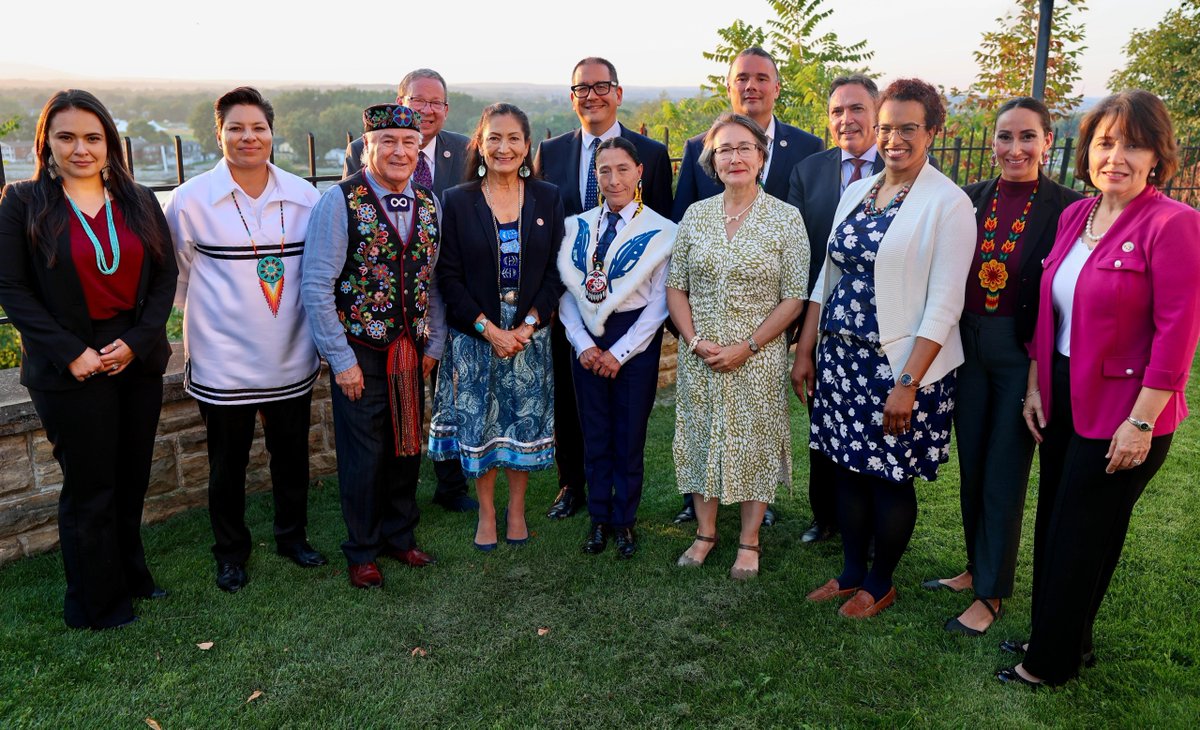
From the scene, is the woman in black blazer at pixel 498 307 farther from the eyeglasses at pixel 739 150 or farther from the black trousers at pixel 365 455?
the eyeglasses at pixel 739 150

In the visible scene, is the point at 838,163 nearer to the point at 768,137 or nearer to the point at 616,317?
the point at 768,137

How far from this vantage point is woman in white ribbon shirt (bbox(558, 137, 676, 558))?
12.7ft

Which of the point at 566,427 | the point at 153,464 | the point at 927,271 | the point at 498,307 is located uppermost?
the point at 927,271

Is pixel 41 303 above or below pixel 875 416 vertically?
above

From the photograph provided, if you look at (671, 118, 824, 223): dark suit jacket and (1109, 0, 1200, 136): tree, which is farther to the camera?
(1109, 0, 1200, 136): tree

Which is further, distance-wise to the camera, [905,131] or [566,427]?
[566,427]

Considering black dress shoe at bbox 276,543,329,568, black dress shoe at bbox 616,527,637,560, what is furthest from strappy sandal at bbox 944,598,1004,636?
black dress shoe at bbox 276,543,329,568

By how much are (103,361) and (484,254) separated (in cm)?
156

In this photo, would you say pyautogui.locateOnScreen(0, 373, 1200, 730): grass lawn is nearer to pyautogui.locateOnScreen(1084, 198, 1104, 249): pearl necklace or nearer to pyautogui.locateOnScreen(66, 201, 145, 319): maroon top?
pyautogui.locateOnScreen(66, 201, 145, 319): maroon top

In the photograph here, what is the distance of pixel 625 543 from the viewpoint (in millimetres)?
4125

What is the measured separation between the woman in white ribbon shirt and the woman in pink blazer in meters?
1.63

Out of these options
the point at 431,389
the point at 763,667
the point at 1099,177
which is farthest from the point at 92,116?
the point at 1099,177

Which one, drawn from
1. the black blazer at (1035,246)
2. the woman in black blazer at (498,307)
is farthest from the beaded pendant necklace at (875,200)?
the woman in black blazer at (498,307)

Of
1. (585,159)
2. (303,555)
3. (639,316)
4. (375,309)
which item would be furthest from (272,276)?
(585,159)
